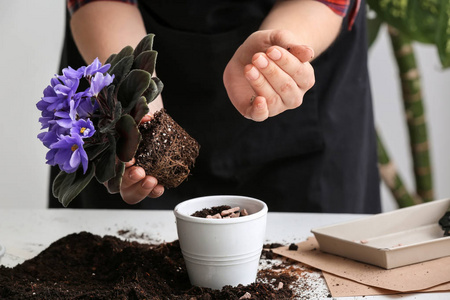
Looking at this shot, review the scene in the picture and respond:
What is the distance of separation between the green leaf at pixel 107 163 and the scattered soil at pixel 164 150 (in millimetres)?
67

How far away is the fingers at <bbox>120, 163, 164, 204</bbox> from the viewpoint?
1.00m

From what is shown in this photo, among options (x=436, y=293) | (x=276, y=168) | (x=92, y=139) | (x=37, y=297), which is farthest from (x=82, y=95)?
(x=276, y=168)

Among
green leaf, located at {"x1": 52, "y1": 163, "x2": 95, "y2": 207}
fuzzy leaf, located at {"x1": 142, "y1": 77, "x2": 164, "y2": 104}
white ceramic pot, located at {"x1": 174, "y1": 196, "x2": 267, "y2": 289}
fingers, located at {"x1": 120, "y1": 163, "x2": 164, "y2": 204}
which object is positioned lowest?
white ceramic pot, located at {"x1": 174, "y1": 196, "x2": 267, "y2": 289}

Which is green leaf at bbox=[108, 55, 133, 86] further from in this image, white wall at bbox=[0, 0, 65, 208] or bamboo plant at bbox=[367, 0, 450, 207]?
white wall at bbox=[0, 0, 65, 208]

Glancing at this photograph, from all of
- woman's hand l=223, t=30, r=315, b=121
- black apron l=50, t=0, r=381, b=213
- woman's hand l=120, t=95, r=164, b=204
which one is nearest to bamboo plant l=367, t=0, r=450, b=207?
black apron l=50, t=0, r=381, b=213

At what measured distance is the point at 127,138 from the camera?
0.93 m

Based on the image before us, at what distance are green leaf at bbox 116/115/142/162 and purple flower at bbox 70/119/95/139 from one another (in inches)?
2.0

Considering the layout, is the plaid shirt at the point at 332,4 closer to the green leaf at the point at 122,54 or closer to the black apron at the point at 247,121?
the black apron at the point at 247,121

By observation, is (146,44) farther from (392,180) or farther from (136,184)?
(392,180)

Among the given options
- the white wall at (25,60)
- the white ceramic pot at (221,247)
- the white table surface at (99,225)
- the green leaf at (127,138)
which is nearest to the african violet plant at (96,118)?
the green leaf at (127,138)

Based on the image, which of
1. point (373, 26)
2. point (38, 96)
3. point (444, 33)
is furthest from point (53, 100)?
point (38, 96)

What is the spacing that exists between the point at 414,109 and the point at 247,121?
3.58 ft

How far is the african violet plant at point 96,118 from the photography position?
2.97 ft

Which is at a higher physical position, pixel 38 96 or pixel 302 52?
pixel 302 52
